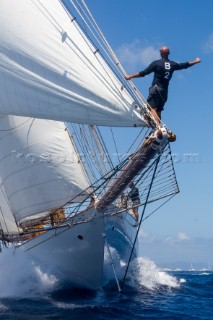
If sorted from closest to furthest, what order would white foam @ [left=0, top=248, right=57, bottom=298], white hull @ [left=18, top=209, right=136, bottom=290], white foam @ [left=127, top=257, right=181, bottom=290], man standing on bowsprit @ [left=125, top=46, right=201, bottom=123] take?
1. man standing on bowsprit @ [left=125, top=46, right=201, bottom=123]
2. white hull @ [left=18, top=209, right=136, bottom=290]
3. white foam @ [left=0, top=248, right=57, bottom=298]
4. white foam @ [left=127, top=257, right=181, bottom=290]

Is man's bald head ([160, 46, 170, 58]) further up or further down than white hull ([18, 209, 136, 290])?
further up

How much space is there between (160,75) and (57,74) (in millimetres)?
2894

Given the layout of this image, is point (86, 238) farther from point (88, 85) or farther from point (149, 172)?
point (88, 85)

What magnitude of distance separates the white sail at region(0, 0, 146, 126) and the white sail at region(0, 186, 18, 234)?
6.60m

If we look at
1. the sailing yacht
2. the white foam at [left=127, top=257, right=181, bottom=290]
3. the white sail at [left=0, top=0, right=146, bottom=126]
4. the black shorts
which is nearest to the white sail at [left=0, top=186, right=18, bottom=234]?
the sailing yacht

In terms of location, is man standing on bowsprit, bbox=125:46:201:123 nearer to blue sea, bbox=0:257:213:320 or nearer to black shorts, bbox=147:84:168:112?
black shorts, bbox=147:84:168:112

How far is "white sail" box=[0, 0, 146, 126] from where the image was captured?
11.3 m

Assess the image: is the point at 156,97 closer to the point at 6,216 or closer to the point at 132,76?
the point at 132,76

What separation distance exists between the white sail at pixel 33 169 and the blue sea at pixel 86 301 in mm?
2722

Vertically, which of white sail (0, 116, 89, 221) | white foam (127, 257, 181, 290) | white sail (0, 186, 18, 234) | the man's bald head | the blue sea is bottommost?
the blue sea

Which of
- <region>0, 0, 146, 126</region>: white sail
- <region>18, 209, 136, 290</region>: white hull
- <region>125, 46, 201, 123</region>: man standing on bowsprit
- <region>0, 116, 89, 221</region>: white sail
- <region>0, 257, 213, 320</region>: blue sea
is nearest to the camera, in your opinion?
<region>0, 0, 146, 126</region>: white sail

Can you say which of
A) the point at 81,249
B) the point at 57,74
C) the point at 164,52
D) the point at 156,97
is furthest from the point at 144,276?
the point at 57,74

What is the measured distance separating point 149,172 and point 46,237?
16.9 feet

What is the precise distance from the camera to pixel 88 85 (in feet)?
36.9
